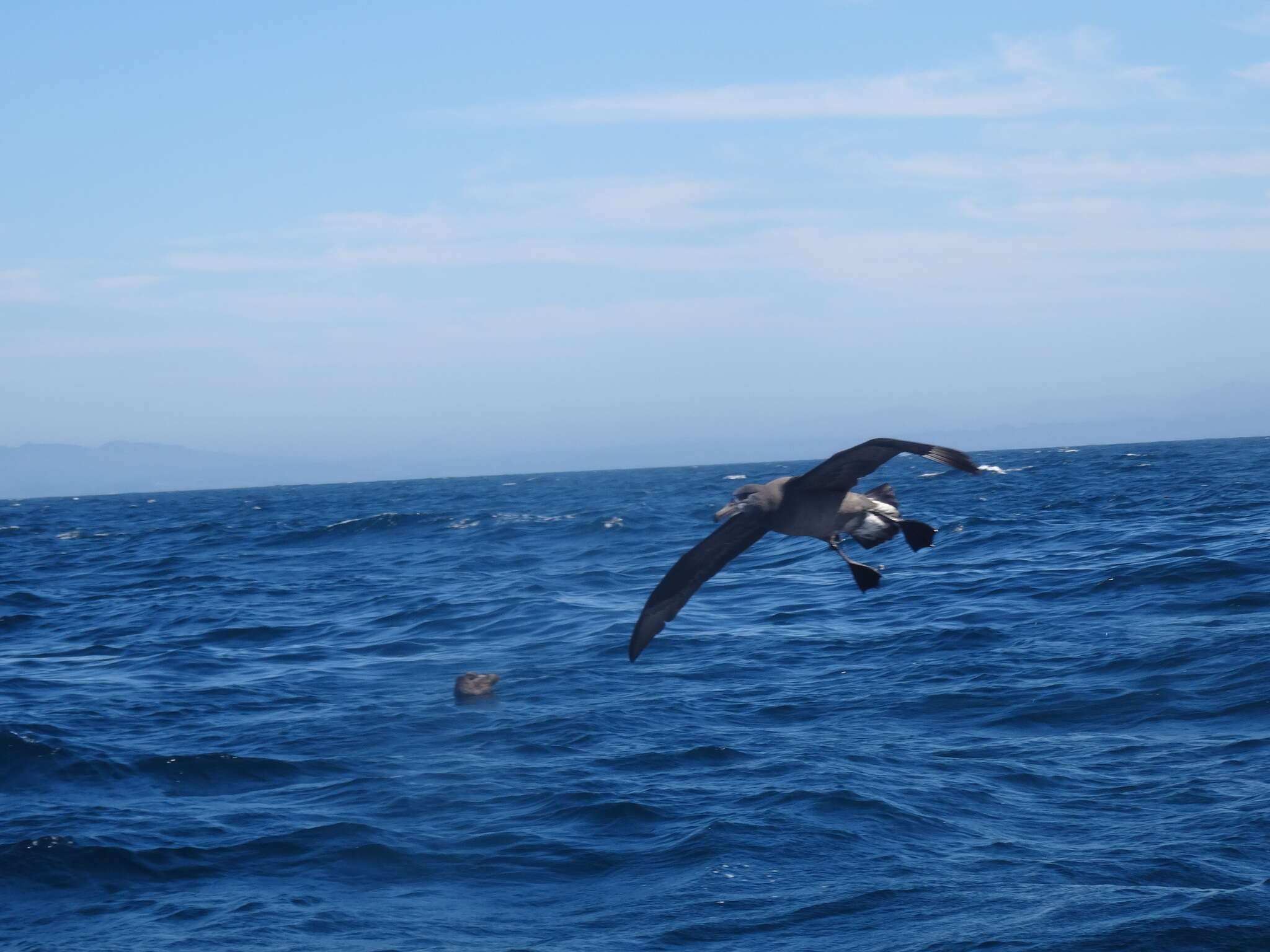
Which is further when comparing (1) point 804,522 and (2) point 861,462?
(1) point 804,522

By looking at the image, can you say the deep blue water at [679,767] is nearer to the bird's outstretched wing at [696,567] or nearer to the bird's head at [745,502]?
the bird's outstretched wing at [696,567]

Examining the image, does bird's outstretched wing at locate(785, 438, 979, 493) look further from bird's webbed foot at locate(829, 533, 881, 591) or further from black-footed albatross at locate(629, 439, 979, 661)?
bird's webbed foot at locate(829, 533, 881, 591)

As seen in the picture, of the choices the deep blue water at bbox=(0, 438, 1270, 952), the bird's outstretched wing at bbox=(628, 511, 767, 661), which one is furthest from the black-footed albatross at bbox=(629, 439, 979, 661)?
the deep blue water at bbox=(0, 438, 1270, 952)

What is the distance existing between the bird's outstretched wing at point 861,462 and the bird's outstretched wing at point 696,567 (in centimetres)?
50

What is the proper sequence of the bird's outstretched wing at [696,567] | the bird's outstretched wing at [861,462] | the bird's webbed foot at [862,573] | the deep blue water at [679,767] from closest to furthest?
1. the bird's outstretched wing at [861,462]
2. the bird's webbed foot at [862,573]
3. the bird's outstretched wing at [696,567]
4. the deep blue water at [679,767]

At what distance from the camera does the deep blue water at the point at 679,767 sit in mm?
10812

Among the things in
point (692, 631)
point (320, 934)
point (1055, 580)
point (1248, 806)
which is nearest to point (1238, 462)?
point (1055, 580)

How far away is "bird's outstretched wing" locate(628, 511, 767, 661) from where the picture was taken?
8148 millimetres

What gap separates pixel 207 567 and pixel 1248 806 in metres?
34.8

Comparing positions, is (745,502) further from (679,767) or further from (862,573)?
(679,767)

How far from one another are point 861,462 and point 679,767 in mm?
8018

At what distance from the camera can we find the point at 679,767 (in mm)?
14383

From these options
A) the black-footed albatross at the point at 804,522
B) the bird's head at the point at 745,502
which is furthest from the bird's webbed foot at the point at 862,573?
the bird's head at the point at 745,502

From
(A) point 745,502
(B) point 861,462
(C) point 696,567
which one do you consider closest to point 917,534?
(B) point 861,462
